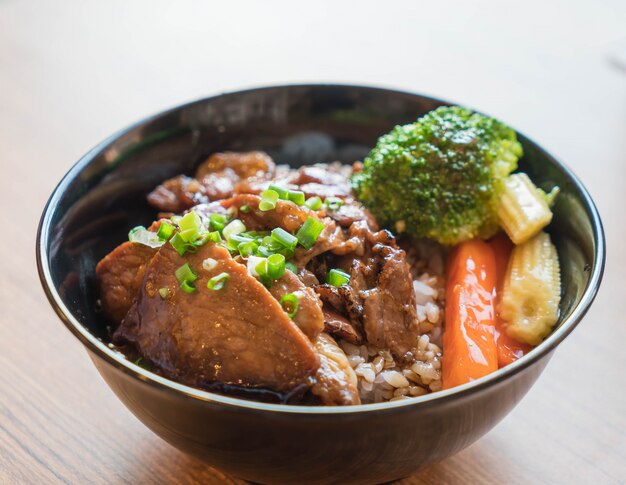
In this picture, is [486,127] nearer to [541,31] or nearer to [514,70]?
[514,70]

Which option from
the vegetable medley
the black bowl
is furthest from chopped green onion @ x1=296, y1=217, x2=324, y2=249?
the black bowl

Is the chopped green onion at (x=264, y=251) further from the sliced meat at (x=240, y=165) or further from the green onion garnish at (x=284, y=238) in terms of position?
the sliced meat at (x=240, y=165)

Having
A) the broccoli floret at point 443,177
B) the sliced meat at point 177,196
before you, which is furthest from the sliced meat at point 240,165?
the broccoli floret at point 443,177

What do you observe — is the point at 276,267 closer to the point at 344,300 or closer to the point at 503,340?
the point at 344,300

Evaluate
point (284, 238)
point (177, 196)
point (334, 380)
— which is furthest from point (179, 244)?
point (177, 196)

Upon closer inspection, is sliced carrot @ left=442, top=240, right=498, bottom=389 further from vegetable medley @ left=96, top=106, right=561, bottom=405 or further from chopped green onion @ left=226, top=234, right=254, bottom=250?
chopped green onion @ left=226, top=234, right=254, bottom=250
